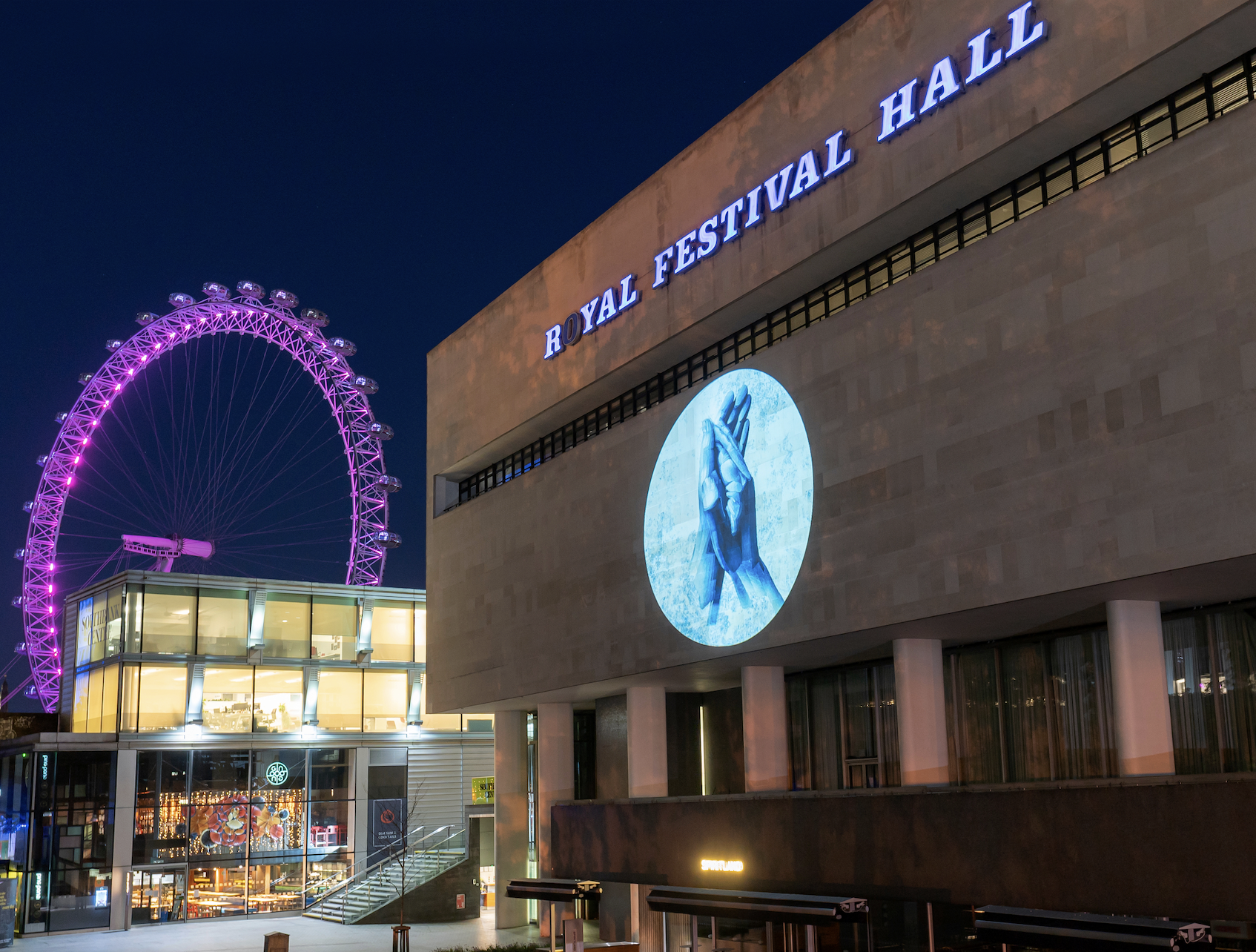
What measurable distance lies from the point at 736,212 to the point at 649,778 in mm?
16829

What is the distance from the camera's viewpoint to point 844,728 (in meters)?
36.3

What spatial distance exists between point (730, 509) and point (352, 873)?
107ft

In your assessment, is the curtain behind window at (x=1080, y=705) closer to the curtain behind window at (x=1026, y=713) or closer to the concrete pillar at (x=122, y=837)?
the curtain behind window at (x=1026, y=713)

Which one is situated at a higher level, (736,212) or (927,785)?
(736,212)

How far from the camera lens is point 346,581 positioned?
66.1 meters

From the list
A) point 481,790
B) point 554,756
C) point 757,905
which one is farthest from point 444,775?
point 757,905

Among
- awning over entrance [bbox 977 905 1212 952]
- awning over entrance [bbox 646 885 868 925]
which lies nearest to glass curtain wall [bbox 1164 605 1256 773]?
awning over entrance [bbox 977 905 1212 952]

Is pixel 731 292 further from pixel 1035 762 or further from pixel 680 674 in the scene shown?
pixel 1035 762

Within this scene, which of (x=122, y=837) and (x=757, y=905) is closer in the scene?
(x=757, y=905)

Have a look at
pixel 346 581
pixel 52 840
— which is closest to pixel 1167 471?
pixel 52 840

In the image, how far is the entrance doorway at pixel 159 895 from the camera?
52.9 meters

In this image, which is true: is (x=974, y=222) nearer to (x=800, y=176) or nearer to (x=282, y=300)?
(x=800, y=176)

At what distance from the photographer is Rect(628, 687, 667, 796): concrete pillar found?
3934cm

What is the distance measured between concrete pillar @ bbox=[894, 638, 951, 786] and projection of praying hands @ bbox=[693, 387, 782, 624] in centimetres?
395
